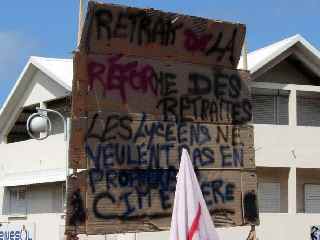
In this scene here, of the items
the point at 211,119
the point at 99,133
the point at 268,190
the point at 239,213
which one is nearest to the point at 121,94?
the point at 99,133

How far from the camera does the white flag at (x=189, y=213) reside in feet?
18.2

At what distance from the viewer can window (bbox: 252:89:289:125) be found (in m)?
22.0

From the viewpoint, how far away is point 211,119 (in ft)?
21.6

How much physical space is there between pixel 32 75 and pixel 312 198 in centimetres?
955

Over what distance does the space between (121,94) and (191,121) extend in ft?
2.17

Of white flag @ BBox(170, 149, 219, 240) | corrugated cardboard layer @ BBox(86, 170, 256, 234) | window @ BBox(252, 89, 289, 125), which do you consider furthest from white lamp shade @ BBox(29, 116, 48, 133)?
white flag @ BBox(170, 149, 219, 240)

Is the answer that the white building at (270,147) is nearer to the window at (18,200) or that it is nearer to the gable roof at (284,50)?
the gable roof at (284,50)

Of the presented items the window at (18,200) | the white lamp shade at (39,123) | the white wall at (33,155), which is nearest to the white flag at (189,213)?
the white lamp shade at (39,123)

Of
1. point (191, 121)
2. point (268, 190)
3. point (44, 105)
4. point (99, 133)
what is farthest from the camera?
point (44, 105)

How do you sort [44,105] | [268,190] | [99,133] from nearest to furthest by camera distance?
[99,133], [268,190], [44,105]

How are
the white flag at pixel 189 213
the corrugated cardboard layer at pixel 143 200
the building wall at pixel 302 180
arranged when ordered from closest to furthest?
the white flag at pixel 189 213
the corrugated cardboard layer at pixel 143 200
the building wall at pixel 302 180

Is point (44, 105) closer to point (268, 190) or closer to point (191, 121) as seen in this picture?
point (268, 190)

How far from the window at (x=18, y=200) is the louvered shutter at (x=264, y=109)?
831 centimetres

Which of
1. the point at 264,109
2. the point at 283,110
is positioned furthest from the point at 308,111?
the point at 264,109
